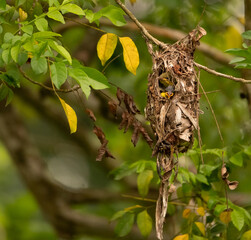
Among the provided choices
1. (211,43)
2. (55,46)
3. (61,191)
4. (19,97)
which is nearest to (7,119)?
(19,97)

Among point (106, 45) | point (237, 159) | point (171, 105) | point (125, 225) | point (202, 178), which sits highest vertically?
point (106, 45)

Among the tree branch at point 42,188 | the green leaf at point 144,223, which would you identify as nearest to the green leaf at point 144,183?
the green leaf at point 144,223

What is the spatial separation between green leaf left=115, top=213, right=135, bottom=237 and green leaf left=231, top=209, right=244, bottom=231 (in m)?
0.62

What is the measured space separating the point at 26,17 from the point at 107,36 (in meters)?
0.37

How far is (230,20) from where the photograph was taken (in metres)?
4.61

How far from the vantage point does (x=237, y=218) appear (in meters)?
2.77

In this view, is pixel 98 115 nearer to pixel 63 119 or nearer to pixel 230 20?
pixel 63 119

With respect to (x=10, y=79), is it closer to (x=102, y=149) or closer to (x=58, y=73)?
(x=58, y=73)

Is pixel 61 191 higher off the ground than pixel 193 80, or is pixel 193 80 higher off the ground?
pixel 193 80

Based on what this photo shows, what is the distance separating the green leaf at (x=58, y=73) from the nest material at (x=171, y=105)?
0.41 m

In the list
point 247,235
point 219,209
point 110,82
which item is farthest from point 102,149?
point 247,235

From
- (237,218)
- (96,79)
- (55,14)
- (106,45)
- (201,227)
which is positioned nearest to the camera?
(55,14)

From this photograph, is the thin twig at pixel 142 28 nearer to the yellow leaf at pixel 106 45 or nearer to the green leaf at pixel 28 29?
the yellow leaf at pixel 106 45

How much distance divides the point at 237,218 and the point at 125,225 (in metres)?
0.68
